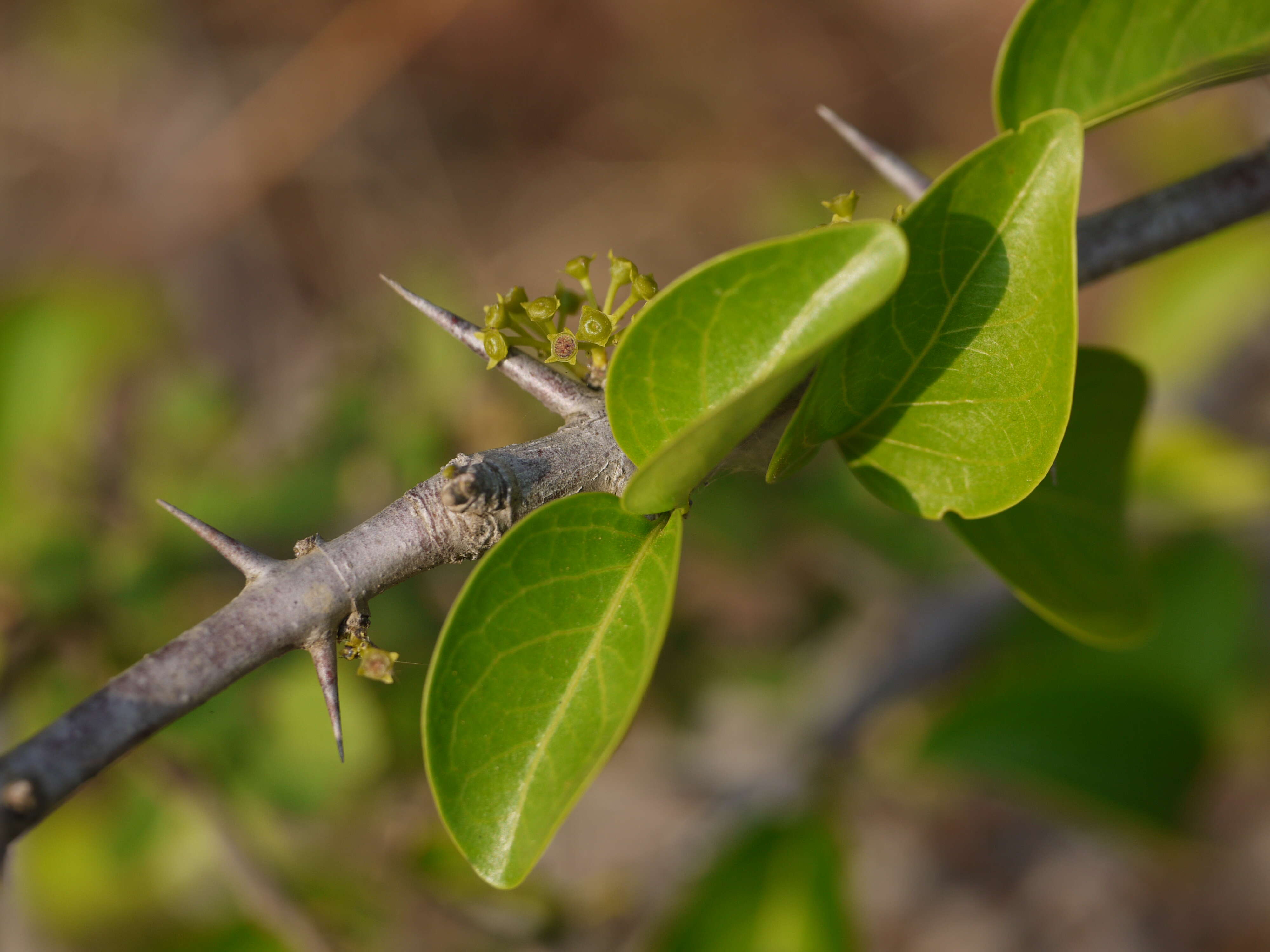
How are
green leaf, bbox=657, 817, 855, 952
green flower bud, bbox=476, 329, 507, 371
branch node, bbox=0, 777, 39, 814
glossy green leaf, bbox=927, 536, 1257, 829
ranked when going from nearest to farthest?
1. branch node, bbox=0, 777, 39, 814
2. green flower bud, bbox=476, 329, 507, 371
3. green leaf, bbox=657, 817, 855, 952
4. glossy green leaf, bbox=927, 536, 1257, 829

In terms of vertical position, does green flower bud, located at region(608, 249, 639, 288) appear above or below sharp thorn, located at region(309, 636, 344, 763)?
above

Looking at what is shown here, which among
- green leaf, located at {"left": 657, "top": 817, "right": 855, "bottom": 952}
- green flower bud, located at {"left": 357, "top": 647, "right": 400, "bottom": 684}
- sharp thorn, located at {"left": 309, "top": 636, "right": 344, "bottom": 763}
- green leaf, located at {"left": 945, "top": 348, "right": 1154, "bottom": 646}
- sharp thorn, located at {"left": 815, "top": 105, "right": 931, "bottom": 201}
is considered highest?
sharp thorn, located at {"left": 815, "top": 105, "right": 931, "bottom": 201}

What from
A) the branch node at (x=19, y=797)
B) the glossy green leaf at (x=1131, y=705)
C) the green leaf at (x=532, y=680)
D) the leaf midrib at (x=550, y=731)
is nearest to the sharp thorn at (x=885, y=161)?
the green leaf at (x=532, y=680)

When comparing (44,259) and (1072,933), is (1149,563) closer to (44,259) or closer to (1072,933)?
(1072,933)

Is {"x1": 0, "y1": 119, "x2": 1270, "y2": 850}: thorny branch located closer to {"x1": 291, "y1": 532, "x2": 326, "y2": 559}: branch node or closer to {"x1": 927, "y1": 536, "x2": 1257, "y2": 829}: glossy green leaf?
{"x1": 291, "y1": 532, "x2": 326, "y2": 559}: branch node

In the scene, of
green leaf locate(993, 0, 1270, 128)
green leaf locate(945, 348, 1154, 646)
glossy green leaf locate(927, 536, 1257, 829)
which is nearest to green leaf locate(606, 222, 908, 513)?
green leaf locate(945, 348, 1154, 646)

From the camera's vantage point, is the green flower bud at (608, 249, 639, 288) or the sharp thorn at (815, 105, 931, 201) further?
the sharp thorn at (815, 105, 931, 201)
